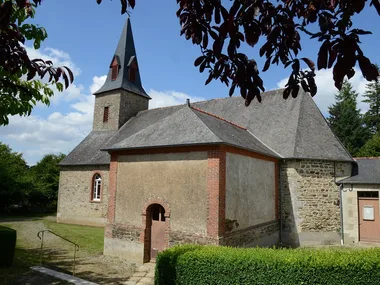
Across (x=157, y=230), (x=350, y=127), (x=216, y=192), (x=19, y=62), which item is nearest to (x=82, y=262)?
(x=157, y=230)

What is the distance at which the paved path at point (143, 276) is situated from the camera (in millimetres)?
8984

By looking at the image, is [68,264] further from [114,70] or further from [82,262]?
[114,70]

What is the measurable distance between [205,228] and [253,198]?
3.03 meters

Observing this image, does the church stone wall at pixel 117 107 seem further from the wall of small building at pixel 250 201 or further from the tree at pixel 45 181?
the wall of small building at pixel 250 201

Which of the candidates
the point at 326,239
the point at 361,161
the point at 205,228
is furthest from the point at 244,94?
the point at 361,161

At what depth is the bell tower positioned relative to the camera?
23.3m

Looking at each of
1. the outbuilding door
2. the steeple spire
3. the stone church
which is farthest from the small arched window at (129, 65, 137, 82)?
the outbuilding door

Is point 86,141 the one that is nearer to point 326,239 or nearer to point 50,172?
point 50,172

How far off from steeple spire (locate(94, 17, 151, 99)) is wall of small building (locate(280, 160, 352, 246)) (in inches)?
556

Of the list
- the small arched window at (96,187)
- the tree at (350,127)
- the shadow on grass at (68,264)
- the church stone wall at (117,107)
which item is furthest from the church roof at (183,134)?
the tree at (350,127)

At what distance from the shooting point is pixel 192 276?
7402 millimetres

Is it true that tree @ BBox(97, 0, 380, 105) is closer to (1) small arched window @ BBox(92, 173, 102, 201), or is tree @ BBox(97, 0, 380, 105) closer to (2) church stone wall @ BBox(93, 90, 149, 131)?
(1) small arched window @ BBox(92, 173, 102, 201)

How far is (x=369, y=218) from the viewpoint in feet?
47.3

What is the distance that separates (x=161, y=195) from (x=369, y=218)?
10.3 meters
